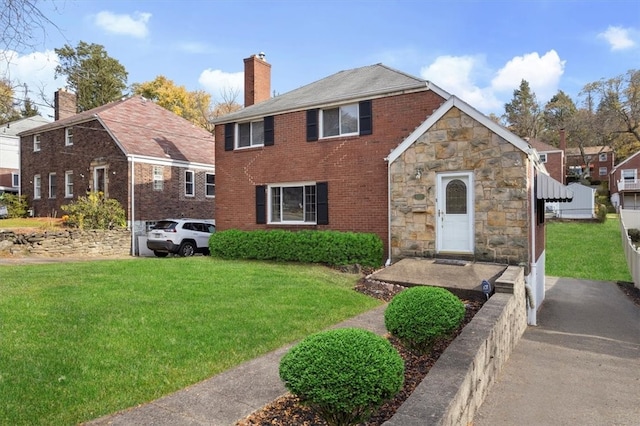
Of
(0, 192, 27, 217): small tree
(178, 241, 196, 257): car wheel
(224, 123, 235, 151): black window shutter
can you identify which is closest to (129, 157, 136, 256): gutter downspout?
(178, 241, 196, 257): car wheel

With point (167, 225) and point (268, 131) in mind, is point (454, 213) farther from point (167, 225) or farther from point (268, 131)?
point (167, 225)

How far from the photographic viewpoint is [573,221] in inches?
1174

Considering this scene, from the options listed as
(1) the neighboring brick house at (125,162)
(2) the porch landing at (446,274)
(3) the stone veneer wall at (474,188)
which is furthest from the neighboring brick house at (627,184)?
(2) the porch landing at (446,274)

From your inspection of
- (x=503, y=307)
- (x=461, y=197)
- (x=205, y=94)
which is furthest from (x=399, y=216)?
(x=205, y=94)

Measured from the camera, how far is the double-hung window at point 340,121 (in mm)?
13141

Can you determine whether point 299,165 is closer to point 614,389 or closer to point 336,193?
point 336,193

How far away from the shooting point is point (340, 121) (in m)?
13.4

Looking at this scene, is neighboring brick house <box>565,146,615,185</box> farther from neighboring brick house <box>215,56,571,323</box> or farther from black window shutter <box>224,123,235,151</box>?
black window shutter <box>224,123,235,151</box>

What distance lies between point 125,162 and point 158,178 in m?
1.74

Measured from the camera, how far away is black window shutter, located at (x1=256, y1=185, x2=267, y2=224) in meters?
14.6

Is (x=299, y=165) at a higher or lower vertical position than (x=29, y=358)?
higher

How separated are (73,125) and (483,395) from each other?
77.9 feet

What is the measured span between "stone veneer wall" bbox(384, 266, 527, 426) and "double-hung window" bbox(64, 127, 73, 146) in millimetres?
22935

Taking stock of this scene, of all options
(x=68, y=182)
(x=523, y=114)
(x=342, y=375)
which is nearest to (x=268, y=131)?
(x=342, y=375)
